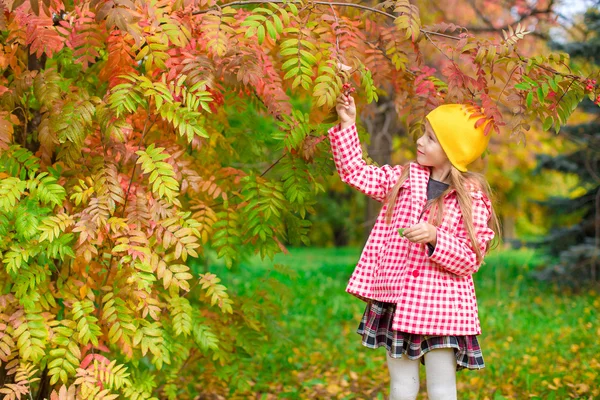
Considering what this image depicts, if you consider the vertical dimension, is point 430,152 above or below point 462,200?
above

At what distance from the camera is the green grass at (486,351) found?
4.27 metres

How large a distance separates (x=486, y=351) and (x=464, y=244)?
104 inches

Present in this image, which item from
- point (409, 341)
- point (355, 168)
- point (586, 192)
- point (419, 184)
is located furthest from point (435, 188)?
→ point (586, 192)


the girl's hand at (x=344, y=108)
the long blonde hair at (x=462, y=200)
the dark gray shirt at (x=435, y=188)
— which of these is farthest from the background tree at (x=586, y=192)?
the girl's hand at (x=344, y=108)

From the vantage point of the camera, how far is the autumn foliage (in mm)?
2781

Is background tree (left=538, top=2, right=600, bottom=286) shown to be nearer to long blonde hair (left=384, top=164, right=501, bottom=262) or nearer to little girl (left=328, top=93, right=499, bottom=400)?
long blonde hair (left=384, top=164, right=501, bottom=262)

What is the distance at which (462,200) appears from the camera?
278 centimetres

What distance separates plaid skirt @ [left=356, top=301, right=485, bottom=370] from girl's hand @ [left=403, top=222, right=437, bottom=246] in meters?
0.42

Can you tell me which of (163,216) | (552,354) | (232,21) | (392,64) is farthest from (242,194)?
(552,354)

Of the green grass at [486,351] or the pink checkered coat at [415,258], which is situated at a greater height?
the pink checkered coat at [415,258]

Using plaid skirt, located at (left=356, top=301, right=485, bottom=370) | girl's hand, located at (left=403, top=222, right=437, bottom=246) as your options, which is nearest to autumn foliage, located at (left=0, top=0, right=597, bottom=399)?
girl's hand, located at (left=403, top=222, right=437, bottom=246)

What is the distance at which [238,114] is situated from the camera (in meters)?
4.19

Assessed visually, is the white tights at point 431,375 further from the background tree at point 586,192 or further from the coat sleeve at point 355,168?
the background tree at point 586,192

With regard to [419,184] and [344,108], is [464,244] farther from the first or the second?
[344,108]
